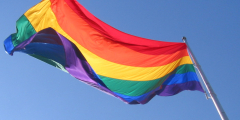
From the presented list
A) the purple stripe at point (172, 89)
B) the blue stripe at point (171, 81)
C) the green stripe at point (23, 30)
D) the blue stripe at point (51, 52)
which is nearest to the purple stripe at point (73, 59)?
the blue stripe at point (51, 52)

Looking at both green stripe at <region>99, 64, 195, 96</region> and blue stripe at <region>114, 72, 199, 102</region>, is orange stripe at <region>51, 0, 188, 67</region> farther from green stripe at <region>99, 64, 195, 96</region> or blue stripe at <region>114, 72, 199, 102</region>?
blue stripe at <region>114, 72, 199, 102</region>

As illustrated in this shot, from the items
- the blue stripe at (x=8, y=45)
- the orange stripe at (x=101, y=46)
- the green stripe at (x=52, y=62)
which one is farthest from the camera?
the green stripe at (x=52, y=62)

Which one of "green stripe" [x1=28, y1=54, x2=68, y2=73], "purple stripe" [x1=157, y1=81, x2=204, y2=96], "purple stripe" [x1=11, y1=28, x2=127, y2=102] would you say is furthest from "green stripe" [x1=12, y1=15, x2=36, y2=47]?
"purple stripe" [x1=157, y1=81, x2=204, y2=96]

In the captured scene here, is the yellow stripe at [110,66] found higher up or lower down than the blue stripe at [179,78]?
higher up

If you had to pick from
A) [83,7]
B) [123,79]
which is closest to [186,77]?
[123,79]

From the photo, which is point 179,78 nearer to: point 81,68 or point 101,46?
point 101,46

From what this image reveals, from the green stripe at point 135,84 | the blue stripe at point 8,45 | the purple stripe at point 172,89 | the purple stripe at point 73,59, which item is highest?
the blue stripe at point 8,45

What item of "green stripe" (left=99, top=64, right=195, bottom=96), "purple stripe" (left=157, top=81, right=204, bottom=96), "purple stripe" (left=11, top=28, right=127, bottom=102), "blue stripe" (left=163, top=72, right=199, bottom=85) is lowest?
"purple stripe" (left=157, top=81, right=204, bottom=96)

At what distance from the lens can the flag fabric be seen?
29.7 feet

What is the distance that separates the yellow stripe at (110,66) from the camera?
29.8 ft

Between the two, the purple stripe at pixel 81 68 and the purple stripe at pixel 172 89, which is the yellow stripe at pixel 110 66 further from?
the purple stripe at pixel 172 89

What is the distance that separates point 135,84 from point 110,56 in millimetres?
1199

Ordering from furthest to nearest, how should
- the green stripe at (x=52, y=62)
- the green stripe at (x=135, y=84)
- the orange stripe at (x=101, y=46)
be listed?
the green stripe at (x=52, y=62) → the orange stripe at (x=101, y=46) → the green stripe at (x=135, y=84)

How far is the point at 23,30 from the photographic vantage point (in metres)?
9.20
